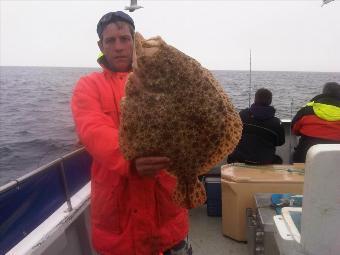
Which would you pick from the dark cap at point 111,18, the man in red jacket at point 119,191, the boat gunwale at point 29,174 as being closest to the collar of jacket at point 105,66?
the man in red jacket at point 119,191

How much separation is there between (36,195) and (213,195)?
114 inches

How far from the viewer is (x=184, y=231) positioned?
271 cm

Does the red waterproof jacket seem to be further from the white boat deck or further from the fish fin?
the white boat deck

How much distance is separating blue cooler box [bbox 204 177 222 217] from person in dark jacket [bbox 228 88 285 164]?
21.6 inches

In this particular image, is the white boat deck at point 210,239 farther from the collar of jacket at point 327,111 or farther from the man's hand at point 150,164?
the man's hand at point 150,164

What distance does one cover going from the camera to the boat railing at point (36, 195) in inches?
113

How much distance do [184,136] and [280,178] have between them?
308 centimetres

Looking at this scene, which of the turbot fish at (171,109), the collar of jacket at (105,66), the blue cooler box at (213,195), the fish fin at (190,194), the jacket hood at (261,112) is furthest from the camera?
the jacket hood at (261,112)

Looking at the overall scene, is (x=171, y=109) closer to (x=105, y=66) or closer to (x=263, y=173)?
(x=105, y=66)

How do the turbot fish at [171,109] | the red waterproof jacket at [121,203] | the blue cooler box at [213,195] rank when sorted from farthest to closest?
the blue cooler box at [213,195] → the red waterproof jacket at [121,203] → the turbot fish at [171,109]

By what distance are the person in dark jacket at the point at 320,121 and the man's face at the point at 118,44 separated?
165 inches

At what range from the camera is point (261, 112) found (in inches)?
230

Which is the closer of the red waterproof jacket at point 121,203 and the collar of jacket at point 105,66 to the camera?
the red waterproof jacket at point 121,203

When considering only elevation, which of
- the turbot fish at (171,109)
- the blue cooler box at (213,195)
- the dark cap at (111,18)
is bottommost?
the blue cooler box at (213,195)
